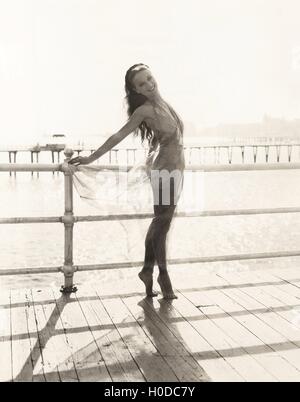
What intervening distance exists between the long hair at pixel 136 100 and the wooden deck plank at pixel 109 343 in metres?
1.03

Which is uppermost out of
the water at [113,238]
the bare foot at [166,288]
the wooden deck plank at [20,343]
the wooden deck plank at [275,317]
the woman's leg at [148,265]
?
the woman's leg at [148,265]

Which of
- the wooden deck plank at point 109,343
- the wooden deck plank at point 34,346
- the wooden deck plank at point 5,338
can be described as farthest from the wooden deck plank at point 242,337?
the wooden deck plank at point 5,338

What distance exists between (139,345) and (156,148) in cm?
→ 114

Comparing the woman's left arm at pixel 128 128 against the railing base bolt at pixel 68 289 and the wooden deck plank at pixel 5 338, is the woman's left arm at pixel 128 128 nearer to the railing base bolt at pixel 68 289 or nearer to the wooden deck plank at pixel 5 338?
the railing base bolt at pixel 68 289

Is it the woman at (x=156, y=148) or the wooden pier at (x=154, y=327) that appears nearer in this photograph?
the wooden pier at (x=154, y=327)

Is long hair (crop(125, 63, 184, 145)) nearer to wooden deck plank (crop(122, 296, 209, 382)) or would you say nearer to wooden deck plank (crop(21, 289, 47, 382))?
wooden deck plank (crop(122, 296, 209, 382))

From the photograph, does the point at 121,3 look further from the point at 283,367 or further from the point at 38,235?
the point at 283,367

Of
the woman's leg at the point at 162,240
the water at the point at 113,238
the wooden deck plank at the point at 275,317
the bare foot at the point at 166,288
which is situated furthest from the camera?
the water at the point at 113,238

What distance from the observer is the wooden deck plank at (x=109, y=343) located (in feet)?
7.61

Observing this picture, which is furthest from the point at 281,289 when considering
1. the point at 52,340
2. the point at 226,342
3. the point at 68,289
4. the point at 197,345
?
the point at 52,340

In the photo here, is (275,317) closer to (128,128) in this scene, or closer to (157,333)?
(157,333)

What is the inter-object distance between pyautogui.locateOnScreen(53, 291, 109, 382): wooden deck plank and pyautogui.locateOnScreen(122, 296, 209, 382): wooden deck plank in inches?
11.5

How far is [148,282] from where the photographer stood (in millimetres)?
3410

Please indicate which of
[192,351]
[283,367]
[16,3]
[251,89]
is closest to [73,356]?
[192,351]
